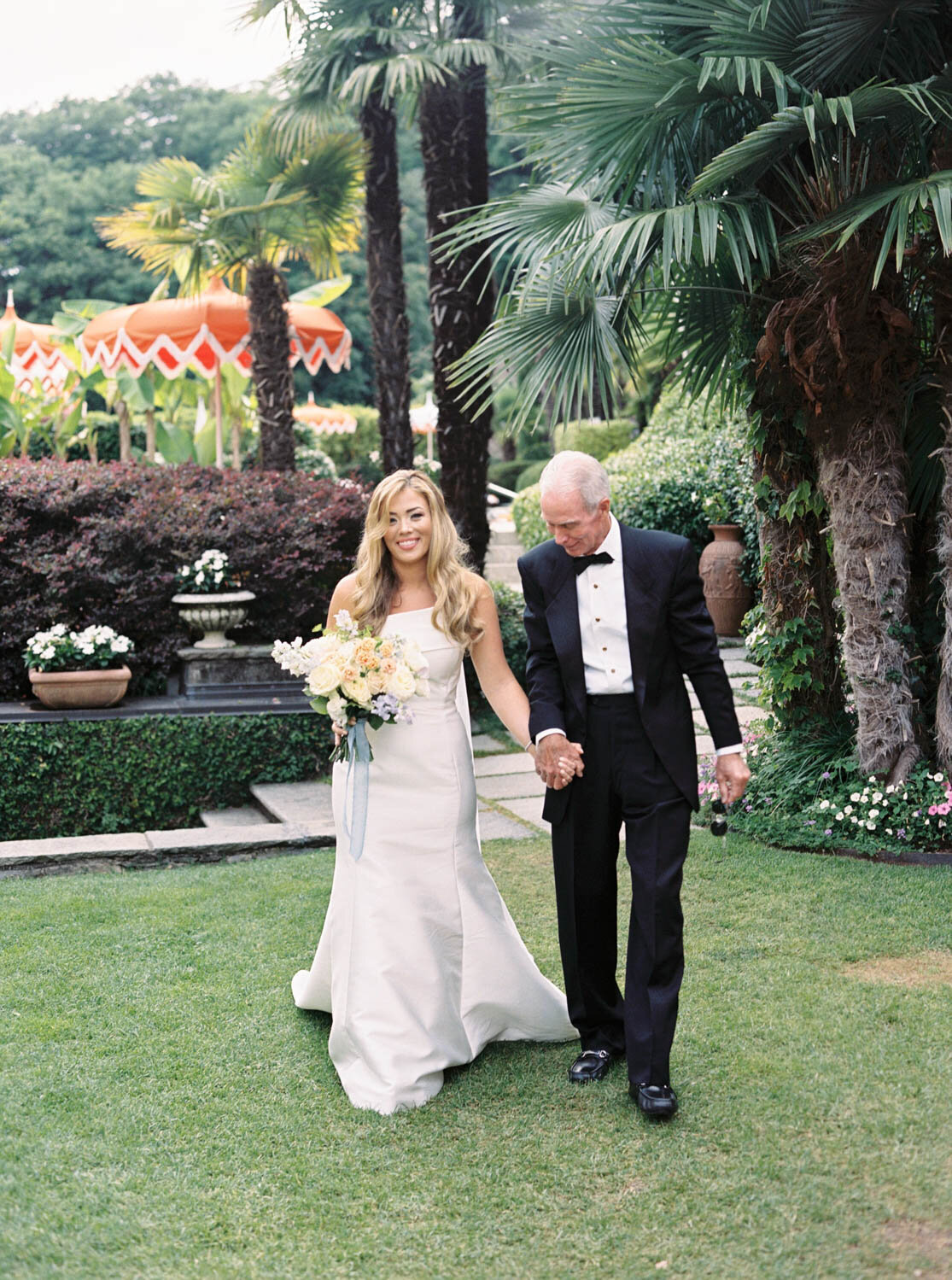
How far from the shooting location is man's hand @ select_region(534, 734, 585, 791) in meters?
3.58

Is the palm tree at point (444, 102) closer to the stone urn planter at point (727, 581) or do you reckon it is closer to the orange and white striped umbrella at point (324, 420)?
the stone urn planter at point (727, 581)

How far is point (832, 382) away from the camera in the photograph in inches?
238

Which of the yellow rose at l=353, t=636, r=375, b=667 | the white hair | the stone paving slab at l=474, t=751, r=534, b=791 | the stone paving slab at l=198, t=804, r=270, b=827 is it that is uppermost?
the white hair

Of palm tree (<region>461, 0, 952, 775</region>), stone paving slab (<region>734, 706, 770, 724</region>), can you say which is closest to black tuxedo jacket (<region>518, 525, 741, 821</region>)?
palm tree (<region>461, 0, 952, 775</region>)

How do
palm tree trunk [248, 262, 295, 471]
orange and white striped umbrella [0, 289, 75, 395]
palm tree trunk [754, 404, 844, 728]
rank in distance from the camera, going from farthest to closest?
orange and white striped umbrella [0, 289, 75, 395], palm tree trunk [248, 262, 295, 471], palm tree trunk [754, 404, 844, 728]

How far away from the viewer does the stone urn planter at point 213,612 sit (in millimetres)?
8703

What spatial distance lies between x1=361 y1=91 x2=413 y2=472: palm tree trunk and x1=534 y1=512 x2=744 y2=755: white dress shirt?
8291mm

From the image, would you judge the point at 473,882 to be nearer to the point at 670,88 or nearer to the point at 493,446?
the point at 670,88

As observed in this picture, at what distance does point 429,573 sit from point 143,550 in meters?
5.38

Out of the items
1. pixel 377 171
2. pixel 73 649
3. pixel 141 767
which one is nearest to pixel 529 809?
pixel 141 767

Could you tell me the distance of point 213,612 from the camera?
877cm

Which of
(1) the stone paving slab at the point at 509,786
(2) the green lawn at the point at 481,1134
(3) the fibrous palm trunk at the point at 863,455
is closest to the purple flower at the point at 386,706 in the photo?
(2) the green lawn at the point at 481,1134

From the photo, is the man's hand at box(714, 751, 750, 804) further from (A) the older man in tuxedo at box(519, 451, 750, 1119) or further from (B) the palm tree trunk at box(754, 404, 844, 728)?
(B) the palm tree trunk at box(754, 404, 844, 728)

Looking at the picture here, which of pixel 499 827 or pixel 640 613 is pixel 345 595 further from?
pixel 499 827
